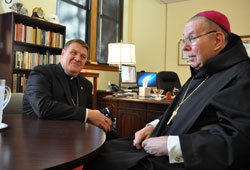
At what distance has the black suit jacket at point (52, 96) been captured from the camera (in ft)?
4.82

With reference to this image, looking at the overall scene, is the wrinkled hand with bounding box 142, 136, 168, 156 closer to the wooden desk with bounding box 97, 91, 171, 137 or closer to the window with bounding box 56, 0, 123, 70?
the wooden desk with bounding box 97, 91, 171, 137

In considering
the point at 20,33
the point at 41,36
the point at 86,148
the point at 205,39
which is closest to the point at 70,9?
the point at 41,36

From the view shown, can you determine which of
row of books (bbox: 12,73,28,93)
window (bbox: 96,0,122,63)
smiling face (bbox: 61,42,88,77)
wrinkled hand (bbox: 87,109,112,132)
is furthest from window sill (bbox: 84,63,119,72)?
wrinkled hand (bbox: 87,109,112,132)

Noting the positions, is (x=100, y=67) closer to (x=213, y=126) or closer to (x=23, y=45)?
(x=23, y=45)

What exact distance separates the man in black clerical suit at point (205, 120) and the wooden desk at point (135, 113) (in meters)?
1.36

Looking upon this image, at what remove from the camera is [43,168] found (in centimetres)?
63

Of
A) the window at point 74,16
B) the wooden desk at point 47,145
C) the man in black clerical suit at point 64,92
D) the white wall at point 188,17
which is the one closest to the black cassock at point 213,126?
the wooden desk at point 47,145

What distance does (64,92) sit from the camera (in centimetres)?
177

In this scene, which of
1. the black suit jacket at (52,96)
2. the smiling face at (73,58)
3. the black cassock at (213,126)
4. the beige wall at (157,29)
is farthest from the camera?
the beige wall at (157,29)

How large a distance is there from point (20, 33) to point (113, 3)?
338cm

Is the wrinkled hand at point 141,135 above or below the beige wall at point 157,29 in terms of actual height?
below

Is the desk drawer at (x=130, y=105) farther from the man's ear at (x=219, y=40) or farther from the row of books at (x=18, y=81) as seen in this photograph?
the man's ear at (x=219, y=40)

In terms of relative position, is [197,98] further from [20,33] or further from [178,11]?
[178,11]

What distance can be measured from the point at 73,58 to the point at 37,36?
5.52ft
